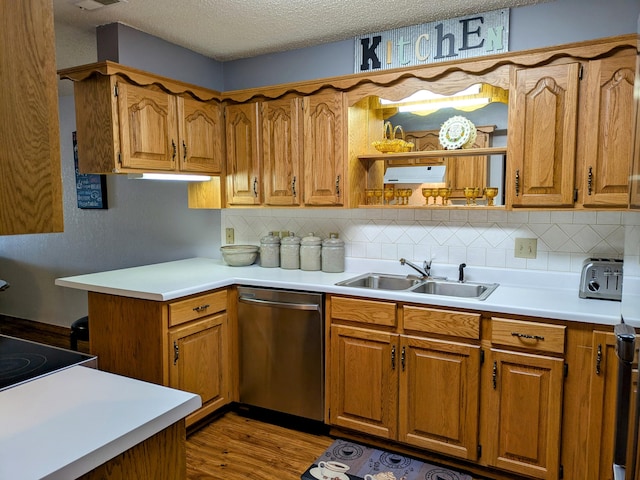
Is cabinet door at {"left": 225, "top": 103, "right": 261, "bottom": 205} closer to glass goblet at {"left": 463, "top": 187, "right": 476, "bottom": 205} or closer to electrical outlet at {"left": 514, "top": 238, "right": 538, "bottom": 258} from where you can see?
glass goblet at {"left": 463, "top": 187, "right": 476, "bottom": 205}

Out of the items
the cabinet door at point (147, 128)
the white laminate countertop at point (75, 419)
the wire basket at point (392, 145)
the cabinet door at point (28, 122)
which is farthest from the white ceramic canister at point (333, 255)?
the cabinet door at point (28, 122)

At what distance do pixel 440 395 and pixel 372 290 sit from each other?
2.13ft

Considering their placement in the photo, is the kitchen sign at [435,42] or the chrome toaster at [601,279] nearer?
the chrome toaster at [601,279]

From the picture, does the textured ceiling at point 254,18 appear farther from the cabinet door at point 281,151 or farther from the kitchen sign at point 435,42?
the cabinet door at point 281,151

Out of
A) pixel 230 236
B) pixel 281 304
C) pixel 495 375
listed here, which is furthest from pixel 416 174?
Answer: pixel 230 236

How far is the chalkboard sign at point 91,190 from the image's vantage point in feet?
15.1

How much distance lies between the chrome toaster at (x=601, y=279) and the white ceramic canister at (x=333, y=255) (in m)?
1.45

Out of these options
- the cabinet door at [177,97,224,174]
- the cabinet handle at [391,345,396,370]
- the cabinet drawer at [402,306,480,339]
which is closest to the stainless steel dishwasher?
the cabinet handle at [391,345,396,370]

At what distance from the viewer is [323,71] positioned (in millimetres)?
3203

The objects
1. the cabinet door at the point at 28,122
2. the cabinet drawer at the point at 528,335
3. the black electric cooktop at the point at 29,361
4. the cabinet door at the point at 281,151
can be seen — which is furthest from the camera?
the cabinet door at the point at 281,151

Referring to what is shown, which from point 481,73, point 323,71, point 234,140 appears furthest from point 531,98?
point 234,140

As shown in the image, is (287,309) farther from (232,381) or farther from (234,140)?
(234,140)

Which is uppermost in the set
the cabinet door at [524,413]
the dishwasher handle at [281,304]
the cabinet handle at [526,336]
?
the dishwasher handle at [281,304]

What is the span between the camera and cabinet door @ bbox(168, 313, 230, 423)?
8.63 feet
